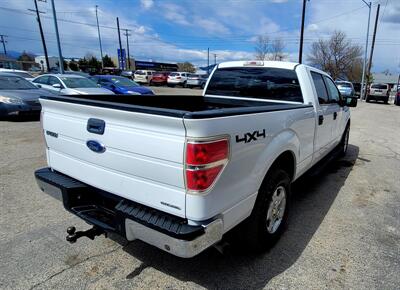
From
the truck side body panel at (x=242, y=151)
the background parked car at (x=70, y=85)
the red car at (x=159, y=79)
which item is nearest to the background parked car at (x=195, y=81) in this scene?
the red car at (x=159, y=79)

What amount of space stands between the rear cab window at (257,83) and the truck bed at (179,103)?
0.48ft

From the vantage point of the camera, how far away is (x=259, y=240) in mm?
2836

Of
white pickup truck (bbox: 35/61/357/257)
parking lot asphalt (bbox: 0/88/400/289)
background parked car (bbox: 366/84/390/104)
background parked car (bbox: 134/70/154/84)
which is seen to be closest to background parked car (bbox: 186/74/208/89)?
background parked car (bbox: 134/70/154/84)

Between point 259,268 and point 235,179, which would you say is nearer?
point 235,179

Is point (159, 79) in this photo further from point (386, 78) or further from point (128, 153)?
point (386, 78)

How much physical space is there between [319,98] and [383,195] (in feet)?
6.47

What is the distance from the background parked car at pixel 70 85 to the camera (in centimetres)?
1116

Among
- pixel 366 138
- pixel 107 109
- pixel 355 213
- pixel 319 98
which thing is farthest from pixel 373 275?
pixel 366 138

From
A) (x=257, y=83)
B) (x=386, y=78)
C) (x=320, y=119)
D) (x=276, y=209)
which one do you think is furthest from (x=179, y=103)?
(x=386, y=78)

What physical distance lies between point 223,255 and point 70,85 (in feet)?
34.5

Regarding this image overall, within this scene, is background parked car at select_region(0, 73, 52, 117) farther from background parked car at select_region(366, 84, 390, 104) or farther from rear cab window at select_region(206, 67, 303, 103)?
background parked car at select_region(366, 84, 390, 104)

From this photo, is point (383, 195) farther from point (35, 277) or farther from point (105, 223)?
point (35, 277)

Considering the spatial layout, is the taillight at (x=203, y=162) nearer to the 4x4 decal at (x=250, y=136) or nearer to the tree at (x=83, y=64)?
the 4x4 decal at (x=250, y=136)

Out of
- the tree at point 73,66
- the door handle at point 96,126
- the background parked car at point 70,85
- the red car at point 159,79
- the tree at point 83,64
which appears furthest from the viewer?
the tree at point 83,64
